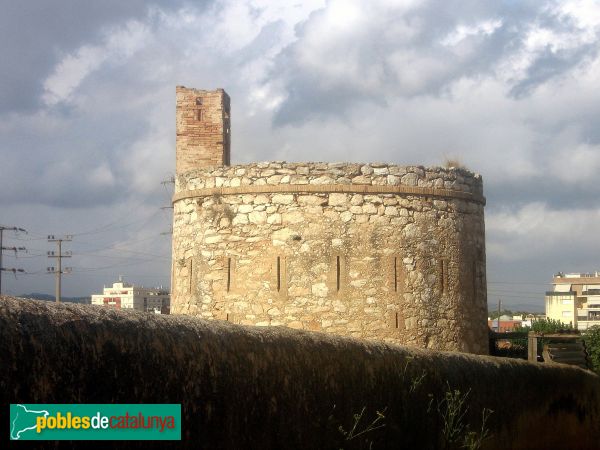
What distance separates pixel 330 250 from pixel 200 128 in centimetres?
376

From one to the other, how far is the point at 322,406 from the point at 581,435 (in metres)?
7.74

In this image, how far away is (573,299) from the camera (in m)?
76.6

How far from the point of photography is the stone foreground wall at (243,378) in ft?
13.6

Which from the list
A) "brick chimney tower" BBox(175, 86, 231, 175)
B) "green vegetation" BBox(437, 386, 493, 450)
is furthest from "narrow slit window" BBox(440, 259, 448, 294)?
"green vegetation" BBox(437, 386, 493, 450)

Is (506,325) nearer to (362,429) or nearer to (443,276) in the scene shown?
Result: (443,276)

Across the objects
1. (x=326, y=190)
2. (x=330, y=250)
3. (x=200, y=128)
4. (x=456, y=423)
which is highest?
(x=200, y=128)

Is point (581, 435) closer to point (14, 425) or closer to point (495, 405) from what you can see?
point (495, 405)

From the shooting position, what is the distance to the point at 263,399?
5.70 metres

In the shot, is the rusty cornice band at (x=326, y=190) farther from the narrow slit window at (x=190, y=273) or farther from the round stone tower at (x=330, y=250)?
the narrow slit window at (x=190, y=273)

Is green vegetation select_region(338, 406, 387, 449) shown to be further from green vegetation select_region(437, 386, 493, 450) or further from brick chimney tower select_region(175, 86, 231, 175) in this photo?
brick chimney tower select_region(175, 86, 231, 175)

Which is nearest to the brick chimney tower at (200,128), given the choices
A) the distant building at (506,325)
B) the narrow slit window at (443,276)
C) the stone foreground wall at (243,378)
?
the narrow slit window at (443,276)

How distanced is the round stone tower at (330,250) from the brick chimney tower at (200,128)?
1.34m

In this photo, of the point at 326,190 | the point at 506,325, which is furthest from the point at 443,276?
the point at 506,325

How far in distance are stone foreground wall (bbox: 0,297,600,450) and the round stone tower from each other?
350 cm
